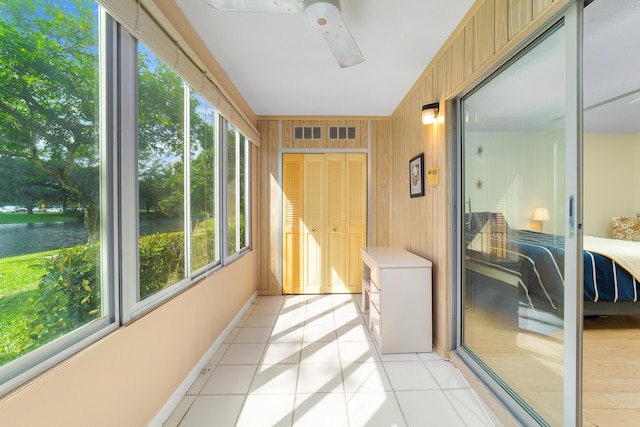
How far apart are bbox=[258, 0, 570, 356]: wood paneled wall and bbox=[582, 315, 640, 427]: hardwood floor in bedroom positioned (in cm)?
87

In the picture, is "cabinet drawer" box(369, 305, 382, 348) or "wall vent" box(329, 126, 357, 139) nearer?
"cabinet drawer" box(369, 305, 382, 348)

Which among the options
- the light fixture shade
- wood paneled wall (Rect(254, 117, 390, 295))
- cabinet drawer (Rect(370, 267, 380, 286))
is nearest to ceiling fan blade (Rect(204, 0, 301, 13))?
the light fixture shade

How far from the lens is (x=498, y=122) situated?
1770 mm

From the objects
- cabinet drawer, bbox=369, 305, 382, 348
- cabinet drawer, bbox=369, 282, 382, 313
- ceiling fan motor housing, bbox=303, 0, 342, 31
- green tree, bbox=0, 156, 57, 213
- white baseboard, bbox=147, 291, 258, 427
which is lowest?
white baseboard, bbox=147, 291, 258, 427

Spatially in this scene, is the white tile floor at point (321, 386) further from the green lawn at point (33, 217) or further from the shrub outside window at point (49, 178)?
the green lawn at point (33, 217)

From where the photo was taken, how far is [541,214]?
4.61ft

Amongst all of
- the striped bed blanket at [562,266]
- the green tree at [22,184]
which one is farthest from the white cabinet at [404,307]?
the green tree at [22,184]

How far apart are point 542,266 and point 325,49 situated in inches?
85.4

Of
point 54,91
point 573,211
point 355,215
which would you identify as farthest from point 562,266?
point 355,215

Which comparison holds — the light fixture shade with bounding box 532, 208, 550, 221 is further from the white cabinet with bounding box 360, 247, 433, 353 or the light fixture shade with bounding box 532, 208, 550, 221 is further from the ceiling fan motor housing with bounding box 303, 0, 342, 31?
the ceiling fan motor housing with bounding box 303, 0, 342, 31

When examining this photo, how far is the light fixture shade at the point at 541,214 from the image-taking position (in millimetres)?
1368

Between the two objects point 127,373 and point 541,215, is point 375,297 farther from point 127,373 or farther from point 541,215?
point 127,373

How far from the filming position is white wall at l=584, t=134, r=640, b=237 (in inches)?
81.4

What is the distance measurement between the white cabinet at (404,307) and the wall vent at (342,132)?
2289 mm
